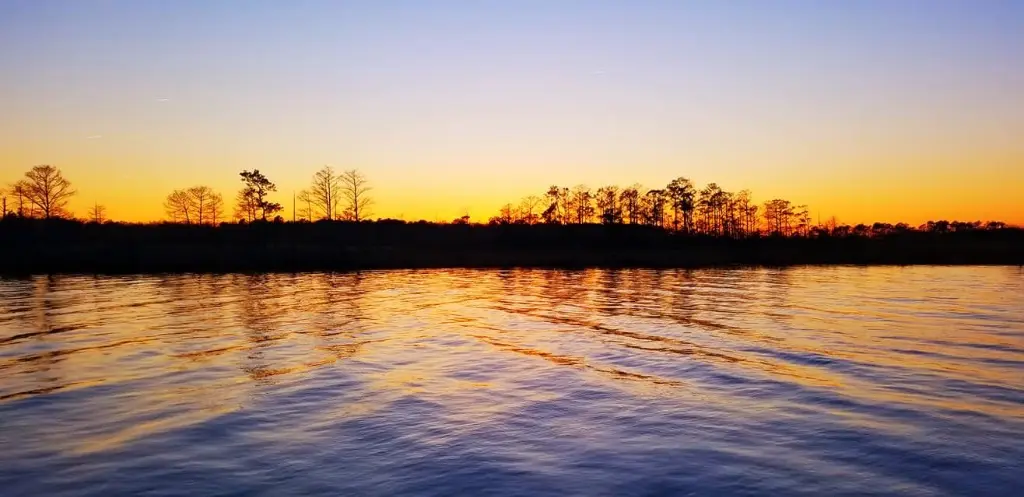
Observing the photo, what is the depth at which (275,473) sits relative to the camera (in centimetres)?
945

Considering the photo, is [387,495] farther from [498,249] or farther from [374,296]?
[498,249]

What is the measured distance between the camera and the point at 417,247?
357 ft

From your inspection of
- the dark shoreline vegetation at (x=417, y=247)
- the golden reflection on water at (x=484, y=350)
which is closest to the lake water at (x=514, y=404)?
the golden reflection on water at (x=484, y=350)

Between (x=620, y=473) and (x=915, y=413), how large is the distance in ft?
22.1

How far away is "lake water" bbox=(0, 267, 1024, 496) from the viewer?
9.33 m

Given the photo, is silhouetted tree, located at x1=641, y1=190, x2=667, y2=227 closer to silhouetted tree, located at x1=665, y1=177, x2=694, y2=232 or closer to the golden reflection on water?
silhouetted tree, located at x1=665, y1=177, x2=694, y2=232

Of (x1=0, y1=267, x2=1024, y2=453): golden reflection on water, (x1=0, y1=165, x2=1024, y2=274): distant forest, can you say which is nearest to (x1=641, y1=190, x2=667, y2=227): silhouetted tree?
(x1=0, y1=165, x2=1024, y2=274): distant forest

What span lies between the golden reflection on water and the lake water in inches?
4.4

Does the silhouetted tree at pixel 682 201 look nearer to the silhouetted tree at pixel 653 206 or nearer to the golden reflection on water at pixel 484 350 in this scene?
the silhouetted tree at pixel 653 206

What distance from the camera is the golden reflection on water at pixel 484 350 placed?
13.9m

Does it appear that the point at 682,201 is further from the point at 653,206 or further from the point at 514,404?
the point at 514,404

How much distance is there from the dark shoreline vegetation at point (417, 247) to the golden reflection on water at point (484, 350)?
3785cm

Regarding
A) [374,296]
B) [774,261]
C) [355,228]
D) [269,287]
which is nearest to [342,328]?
[374,296]

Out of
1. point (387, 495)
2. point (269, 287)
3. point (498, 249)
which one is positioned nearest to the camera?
point (387, 495)
